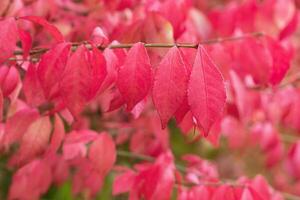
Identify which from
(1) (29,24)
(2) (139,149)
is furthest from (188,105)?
(2) (139,149)

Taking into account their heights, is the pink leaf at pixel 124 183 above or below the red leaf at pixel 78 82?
below

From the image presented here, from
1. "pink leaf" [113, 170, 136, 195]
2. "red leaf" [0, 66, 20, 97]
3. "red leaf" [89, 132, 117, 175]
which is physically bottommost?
"pink leaf" [113, 170, 136, 195]

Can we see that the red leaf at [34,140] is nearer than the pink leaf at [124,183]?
Yes

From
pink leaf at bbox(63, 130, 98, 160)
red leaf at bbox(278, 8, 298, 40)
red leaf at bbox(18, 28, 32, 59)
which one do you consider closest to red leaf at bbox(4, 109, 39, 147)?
pink leaf at bbox(63, 130, 98, 160)

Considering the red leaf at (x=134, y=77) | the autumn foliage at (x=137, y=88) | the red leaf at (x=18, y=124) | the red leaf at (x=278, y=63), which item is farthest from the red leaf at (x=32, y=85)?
the red leaf at (x=278, y=63)

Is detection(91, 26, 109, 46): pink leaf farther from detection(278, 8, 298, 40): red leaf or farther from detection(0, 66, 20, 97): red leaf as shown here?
detection(278, 8, 298, 40): red leaf

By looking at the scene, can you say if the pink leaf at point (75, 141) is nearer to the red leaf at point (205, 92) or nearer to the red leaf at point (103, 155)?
the red leaf at point (103, 155)
